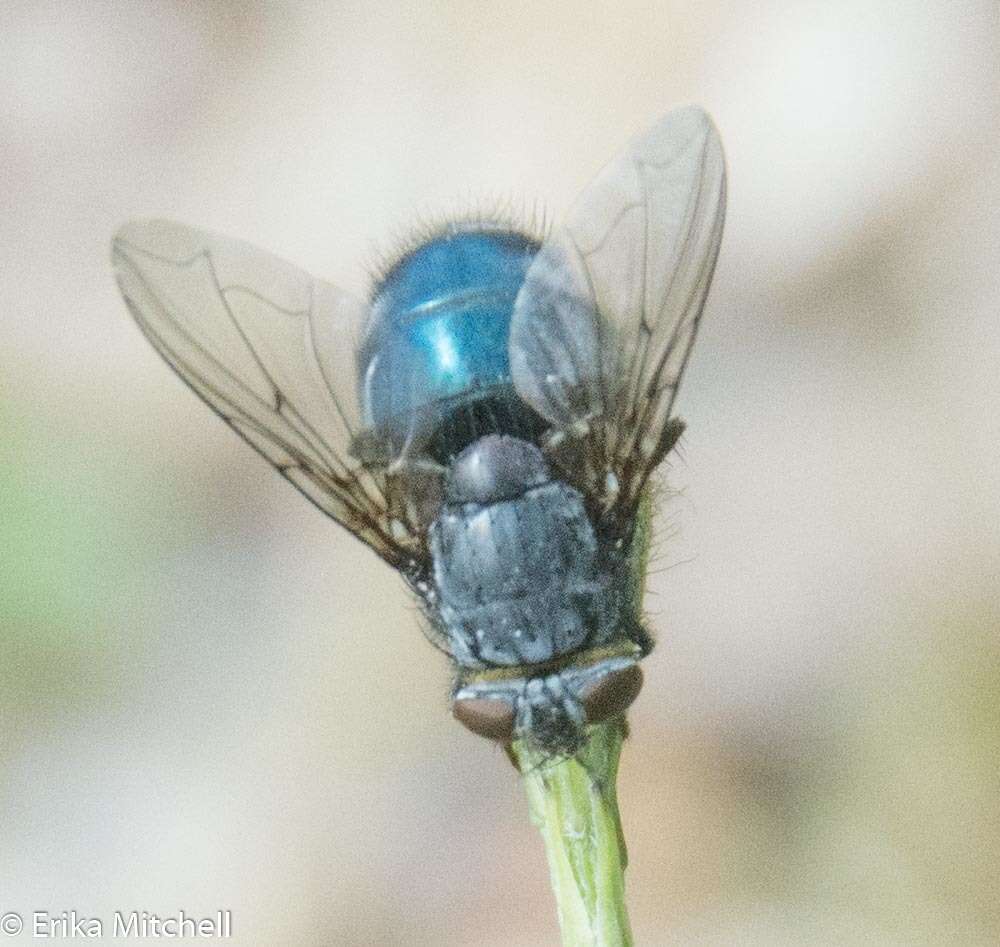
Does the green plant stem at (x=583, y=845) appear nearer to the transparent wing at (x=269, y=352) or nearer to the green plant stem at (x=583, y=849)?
the green plant stem at (x=583, y=849)

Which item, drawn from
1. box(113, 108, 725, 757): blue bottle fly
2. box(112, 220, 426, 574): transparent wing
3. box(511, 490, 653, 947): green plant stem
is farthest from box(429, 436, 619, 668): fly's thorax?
box(511, 490, 653, 947): green plant stem

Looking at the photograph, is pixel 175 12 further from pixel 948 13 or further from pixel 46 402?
pixel 948 13

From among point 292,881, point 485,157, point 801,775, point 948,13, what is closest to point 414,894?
point 292,881

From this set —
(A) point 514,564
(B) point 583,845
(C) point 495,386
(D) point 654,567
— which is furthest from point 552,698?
(D) point 654,567

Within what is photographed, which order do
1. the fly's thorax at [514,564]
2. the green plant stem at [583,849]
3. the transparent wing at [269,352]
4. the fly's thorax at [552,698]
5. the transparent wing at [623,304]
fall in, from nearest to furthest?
the green plant stem at [583,849], the fly's thorax at [552,698], the fly's thorax at [514,564], the transparent wing at [623,304], the transparent wing at [269,352]

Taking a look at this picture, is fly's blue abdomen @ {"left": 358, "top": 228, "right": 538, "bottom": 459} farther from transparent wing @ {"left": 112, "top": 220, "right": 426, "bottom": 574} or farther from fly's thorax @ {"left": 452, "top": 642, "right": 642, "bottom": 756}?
fly's thorax @ {"left": 452, "top": 642, "right": 642, "bottom": 756}

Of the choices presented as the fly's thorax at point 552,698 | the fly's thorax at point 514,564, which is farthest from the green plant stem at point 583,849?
the fly's thorax at point 514,564
